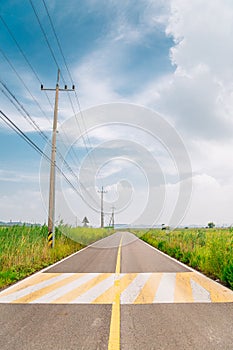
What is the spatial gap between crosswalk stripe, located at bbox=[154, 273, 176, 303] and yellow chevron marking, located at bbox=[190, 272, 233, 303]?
694mm

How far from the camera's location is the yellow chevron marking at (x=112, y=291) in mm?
6141

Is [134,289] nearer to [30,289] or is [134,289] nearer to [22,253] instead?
[30,289]

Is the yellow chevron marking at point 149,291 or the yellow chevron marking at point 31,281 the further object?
the yellow chevron marking at point 31,281

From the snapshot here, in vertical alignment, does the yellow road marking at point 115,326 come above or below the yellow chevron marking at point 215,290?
above

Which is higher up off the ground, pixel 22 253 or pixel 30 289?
pixel 22 253

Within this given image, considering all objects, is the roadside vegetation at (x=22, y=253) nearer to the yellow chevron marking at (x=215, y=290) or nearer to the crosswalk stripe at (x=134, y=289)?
the crosswalk stripe at (x=134, y=289)

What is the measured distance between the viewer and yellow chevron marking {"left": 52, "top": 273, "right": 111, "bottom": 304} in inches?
248

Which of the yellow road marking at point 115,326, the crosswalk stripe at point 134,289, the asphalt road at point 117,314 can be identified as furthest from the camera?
the crosswalk stripe at point 134,289

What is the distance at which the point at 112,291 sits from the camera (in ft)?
23.2

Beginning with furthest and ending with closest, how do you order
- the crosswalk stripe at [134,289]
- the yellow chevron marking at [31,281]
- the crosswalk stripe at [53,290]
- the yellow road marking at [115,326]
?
the yellow chevron marking at [31,281], the crosswalk stripe at [53,290], the crosswalk stripe at [134,289], the yellow road marking at [115,326]

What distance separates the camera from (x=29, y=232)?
1521 centimetres

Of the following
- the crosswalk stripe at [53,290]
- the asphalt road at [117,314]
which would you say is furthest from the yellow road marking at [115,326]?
A: the crosswalk stripe at [53,290]

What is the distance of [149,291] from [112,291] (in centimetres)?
87

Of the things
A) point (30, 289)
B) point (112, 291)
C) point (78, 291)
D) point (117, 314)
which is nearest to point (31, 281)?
point (30, 289)
